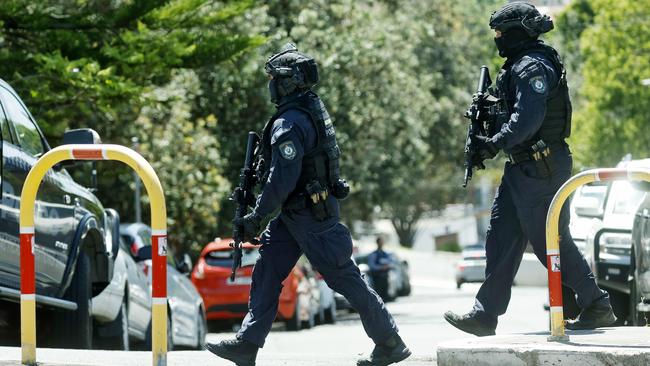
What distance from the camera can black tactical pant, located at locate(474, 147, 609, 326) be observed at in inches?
332

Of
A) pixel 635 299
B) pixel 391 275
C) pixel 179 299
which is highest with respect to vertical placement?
pixel 635 299

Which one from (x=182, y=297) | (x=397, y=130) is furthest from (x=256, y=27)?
(x=182, y=297)

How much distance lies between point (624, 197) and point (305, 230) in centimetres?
794

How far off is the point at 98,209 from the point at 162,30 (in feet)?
Result: 19.9

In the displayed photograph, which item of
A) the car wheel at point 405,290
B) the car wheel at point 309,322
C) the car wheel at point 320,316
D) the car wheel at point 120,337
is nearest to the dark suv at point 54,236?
the car wheel at point 120,337

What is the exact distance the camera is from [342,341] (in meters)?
20.5

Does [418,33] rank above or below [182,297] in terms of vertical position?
above

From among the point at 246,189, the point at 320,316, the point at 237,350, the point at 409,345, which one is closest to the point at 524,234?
the point at 246,189

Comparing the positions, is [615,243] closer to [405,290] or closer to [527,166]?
[527,166]

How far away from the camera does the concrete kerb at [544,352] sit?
7.23m

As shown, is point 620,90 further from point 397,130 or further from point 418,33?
point 397,130

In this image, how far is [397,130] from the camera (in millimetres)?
36781

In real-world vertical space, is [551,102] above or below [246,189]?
above

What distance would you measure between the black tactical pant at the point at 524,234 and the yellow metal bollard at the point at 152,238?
2196 millimetres
